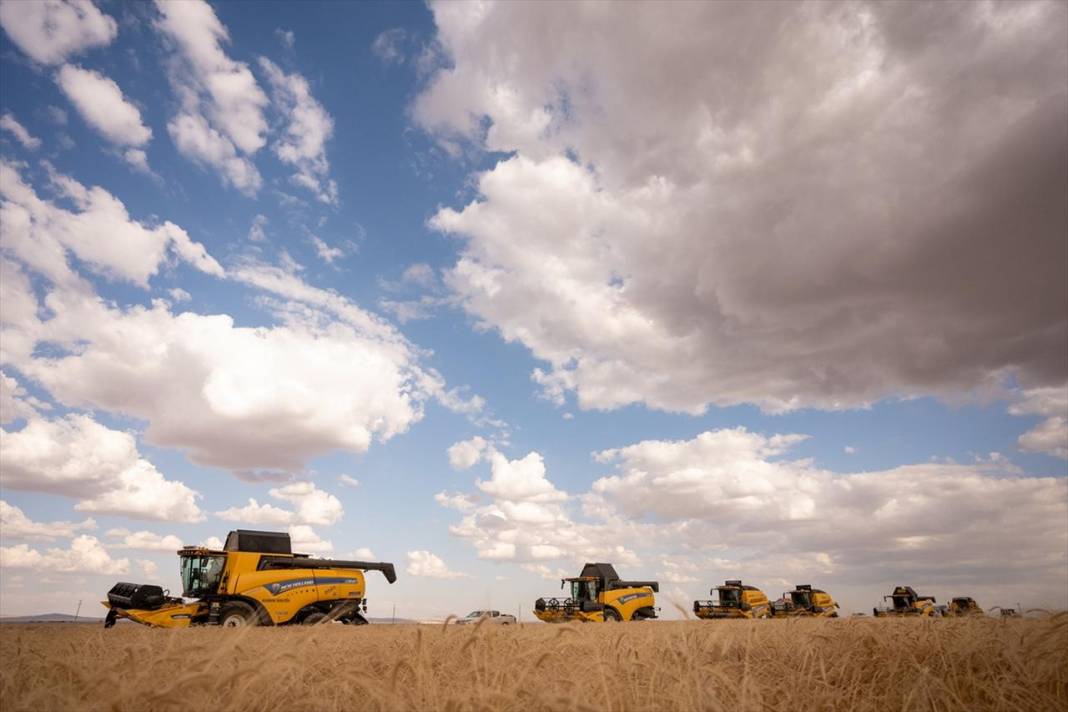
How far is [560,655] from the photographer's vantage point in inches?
230

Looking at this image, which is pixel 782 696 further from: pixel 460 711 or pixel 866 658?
pixel 460 711

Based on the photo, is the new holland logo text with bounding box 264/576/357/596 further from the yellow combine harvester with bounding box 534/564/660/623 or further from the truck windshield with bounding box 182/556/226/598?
the yellow combine harvester with bounding box 534/564/660/623

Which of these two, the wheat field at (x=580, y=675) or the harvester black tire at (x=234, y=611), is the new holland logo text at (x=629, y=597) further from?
the wheat field at (x=580, y=675)

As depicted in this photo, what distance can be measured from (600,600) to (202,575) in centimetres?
2477

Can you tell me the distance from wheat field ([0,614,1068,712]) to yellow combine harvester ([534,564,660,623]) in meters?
33.9

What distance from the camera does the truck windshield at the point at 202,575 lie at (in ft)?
83.4

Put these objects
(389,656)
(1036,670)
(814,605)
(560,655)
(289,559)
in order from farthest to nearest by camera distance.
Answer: (814,605) → (289,559) → (389,656) → (560,655) → (1036,670)

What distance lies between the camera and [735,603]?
47375 millimetres

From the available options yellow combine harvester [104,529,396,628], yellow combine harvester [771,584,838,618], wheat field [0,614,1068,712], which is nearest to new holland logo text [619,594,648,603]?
yellow combine harvester [771,584,838,618]

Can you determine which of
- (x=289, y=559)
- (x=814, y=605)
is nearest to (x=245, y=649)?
(x=289, y=559)

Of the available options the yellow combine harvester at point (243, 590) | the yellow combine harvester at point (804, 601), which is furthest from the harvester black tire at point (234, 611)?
the yellow combine harvester at point (804, 601)

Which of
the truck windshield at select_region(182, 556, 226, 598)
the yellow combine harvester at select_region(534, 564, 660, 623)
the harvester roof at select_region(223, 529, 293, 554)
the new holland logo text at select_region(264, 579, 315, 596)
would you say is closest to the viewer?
the truck windshield at select_region(182, 556, 226, 598)

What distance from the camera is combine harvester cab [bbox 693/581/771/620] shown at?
1811 inches

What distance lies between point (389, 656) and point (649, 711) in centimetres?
382
